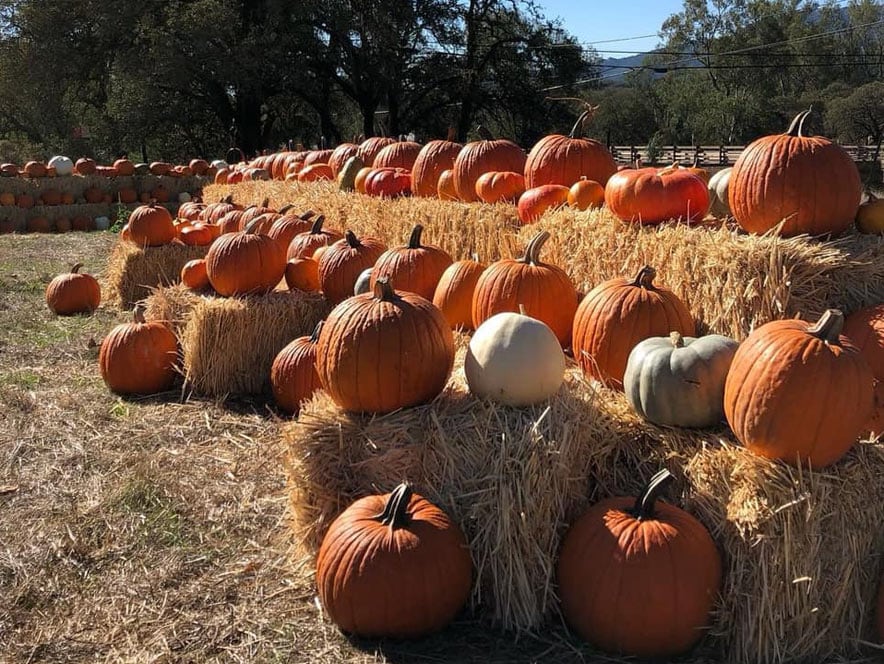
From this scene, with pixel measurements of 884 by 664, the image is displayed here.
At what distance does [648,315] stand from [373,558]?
146 centimetres

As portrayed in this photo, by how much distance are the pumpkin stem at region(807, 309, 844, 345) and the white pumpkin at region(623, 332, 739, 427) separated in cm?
36

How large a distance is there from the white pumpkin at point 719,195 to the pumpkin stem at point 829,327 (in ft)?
5.03

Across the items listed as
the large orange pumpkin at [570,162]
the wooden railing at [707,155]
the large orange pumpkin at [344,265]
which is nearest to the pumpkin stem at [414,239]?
the large orange pumpkin at [344,265]

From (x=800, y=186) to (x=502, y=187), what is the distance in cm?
223

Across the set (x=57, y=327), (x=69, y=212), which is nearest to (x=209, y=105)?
(x=69, y=212)

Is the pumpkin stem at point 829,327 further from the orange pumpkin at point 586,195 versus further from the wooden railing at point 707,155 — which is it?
the wooden railing at point 707,155

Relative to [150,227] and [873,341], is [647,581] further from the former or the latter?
[150,227]

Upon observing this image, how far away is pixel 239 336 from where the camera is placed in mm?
5152

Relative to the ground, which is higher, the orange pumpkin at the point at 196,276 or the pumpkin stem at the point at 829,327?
the pumpkin stem at the point at 829,327

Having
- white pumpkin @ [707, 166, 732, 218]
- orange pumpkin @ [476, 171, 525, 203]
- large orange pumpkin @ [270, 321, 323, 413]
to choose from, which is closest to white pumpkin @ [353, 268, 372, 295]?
large orange pumpkin @ [270, 321, 323, 413]

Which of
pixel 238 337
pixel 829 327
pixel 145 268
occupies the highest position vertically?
pixel 829 327

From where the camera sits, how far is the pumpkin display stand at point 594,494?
2.51 m

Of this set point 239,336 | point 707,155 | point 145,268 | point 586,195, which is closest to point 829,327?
point 586,195

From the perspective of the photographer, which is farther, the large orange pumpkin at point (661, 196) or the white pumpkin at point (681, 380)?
the large orange pumpkin at point (661, 196)
